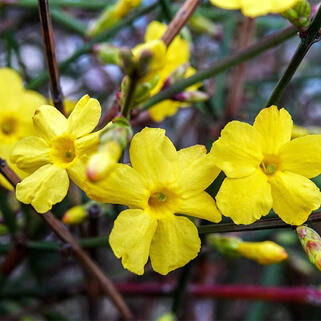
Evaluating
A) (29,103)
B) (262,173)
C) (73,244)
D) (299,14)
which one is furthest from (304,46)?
(29,103)

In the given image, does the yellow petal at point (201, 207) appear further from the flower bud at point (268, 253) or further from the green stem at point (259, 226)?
the flower bud at point (268, 253)

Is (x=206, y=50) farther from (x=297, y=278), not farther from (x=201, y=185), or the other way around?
(x=201, y=185)

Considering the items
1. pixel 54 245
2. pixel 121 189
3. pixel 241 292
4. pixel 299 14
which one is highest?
pixel 299 14

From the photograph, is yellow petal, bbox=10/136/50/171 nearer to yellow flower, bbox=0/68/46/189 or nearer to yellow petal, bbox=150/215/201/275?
yellow petal, bbox=150/215/201/275

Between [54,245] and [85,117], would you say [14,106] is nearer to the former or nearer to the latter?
[54,245]

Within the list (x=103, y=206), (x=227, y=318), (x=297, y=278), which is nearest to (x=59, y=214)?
(x=103, y=206)

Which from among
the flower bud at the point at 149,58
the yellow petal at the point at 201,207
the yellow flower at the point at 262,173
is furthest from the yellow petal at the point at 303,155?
the flower bud at the point at 149,58

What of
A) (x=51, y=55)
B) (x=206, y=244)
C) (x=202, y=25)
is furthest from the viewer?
(x=202, y=25)
